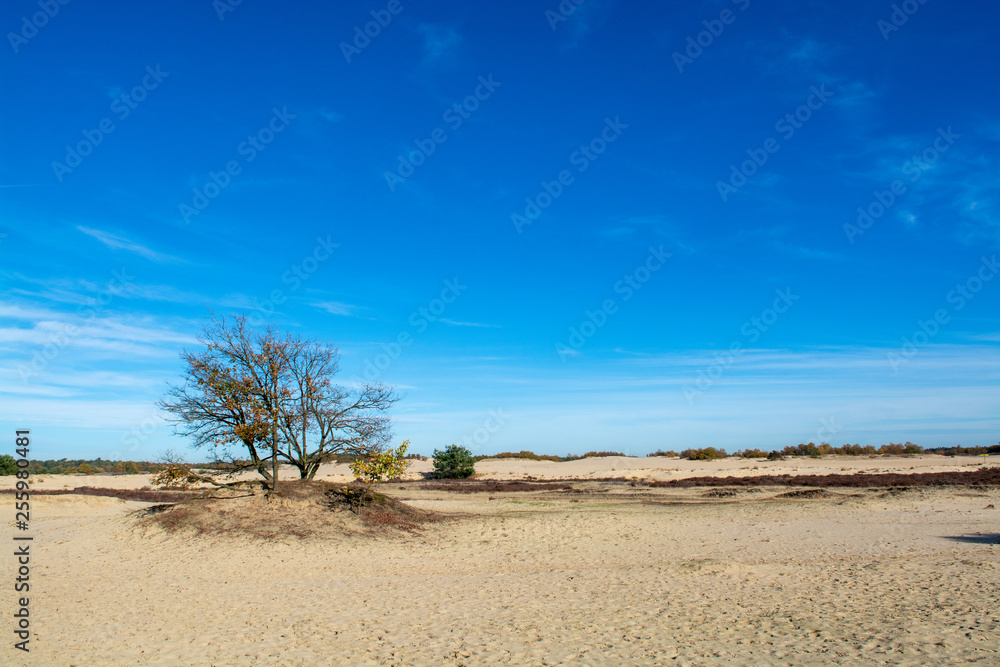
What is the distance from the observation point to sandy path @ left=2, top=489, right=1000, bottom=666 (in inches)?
356

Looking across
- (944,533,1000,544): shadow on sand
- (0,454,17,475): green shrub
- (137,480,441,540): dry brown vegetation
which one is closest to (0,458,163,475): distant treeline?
(0,454,17,475): green shrub

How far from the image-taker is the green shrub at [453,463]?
58.8 meters

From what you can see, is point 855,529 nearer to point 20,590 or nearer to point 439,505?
point 439,505

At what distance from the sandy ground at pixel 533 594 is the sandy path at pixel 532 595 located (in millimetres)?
56

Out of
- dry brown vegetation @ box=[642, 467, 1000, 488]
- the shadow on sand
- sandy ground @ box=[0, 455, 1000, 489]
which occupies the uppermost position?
sandy ground @ box=[0, 455, 1000, 489]

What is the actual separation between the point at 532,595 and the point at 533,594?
3.6 inches

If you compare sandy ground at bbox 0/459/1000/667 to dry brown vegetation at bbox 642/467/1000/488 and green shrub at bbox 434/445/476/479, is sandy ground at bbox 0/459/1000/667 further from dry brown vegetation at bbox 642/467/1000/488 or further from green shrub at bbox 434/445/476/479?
green shrub at bbox 434/445/476/479

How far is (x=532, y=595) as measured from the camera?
41.6 ft

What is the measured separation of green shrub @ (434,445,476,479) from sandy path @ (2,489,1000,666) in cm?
3608

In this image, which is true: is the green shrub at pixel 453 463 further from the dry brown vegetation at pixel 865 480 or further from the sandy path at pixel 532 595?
the sandy path at pixel 532 595

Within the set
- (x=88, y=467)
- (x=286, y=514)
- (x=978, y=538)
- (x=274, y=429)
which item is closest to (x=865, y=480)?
(x=978, y=538)

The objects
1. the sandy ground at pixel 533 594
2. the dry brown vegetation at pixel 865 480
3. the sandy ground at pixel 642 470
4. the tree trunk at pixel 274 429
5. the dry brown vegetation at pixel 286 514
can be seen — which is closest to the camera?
the sandy ground at pixel 533 594

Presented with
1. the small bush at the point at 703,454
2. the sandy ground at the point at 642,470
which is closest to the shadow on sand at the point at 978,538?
the sandy ground at the point at 642,470

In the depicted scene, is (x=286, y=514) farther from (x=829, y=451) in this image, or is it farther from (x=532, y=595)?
(x=829, y=451)
